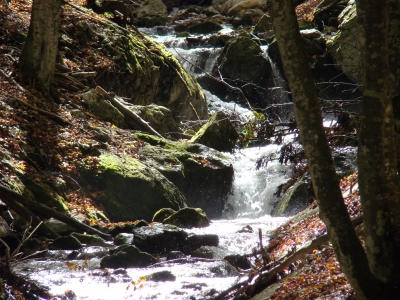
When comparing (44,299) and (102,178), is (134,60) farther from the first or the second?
(44,299)

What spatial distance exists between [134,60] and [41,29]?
4541 mm

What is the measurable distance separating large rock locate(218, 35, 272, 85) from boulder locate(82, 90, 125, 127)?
969cm

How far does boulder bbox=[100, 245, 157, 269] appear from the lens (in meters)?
6.46

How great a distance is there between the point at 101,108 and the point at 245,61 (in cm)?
1063

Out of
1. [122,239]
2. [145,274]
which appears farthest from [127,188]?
[145,274]

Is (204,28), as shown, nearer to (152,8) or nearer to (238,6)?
(238,6)

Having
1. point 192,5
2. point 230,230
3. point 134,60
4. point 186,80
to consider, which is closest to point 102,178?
point 230,230

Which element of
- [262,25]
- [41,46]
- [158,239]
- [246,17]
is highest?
[246,17]

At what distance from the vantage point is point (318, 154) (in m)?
2.95

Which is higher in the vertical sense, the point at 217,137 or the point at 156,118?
the point at 217,137

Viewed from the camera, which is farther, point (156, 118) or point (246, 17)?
point (246, 17)

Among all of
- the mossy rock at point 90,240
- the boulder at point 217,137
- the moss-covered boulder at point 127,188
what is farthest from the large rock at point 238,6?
the mossy rock at point 90,240

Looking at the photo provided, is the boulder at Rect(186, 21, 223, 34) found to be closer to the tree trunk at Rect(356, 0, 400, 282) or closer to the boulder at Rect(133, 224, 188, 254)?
the boulder at Rect(133, 224, 188, 254)

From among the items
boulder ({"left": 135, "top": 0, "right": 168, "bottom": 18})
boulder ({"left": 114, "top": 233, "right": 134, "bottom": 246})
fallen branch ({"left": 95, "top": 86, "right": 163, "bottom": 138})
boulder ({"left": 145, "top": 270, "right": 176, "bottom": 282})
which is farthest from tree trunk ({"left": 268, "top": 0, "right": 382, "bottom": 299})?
boulder ({"left": 135, "top": 0, "right": 168, "bottom": 18})
